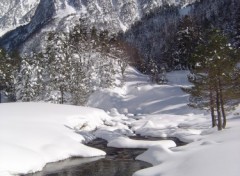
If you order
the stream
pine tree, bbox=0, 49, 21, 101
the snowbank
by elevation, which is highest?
pine tree, bbox=0, 49, 21, 101

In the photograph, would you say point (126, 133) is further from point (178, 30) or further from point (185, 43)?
point (178, 30)

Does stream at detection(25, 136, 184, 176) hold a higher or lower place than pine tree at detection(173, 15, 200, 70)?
lower

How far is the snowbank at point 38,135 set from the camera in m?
33.2

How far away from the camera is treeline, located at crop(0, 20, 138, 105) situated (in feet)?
247

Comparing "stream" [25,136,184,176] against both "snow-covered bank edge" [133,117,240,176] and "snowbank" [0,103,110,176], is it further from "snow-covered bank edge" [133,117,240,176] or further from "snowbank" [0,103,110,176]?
"snow-covered bank edge" [133,117,240,176]

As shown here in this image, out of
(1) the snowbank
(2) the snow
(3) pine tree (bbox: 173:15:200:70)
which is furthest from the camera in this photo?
(3) pine tree (bbox: 173:15:200:70)

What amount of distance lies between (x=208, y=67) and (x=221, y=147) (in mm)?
15953

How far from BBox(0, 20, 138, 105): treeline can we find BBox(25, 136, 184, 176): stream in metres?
35.2

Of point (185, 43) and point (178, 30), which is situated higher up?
point (178, 30)

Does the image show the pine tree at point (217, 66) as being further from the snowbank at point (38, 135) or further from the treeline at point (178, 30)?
the treeline at point (178, 30)

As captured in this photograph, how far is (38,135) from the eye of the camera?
135 ft

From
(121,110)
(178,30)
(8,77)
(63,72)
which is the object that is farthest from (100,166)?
(178,30)

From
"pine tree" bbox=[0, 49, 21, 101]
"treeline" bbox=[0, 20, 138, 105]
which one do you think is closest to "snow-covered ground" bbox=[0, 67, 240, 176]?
"treeline" bbox=[0, 20, 138, 105]

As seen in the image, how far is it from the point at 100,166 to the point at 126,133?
→ 19905mm
